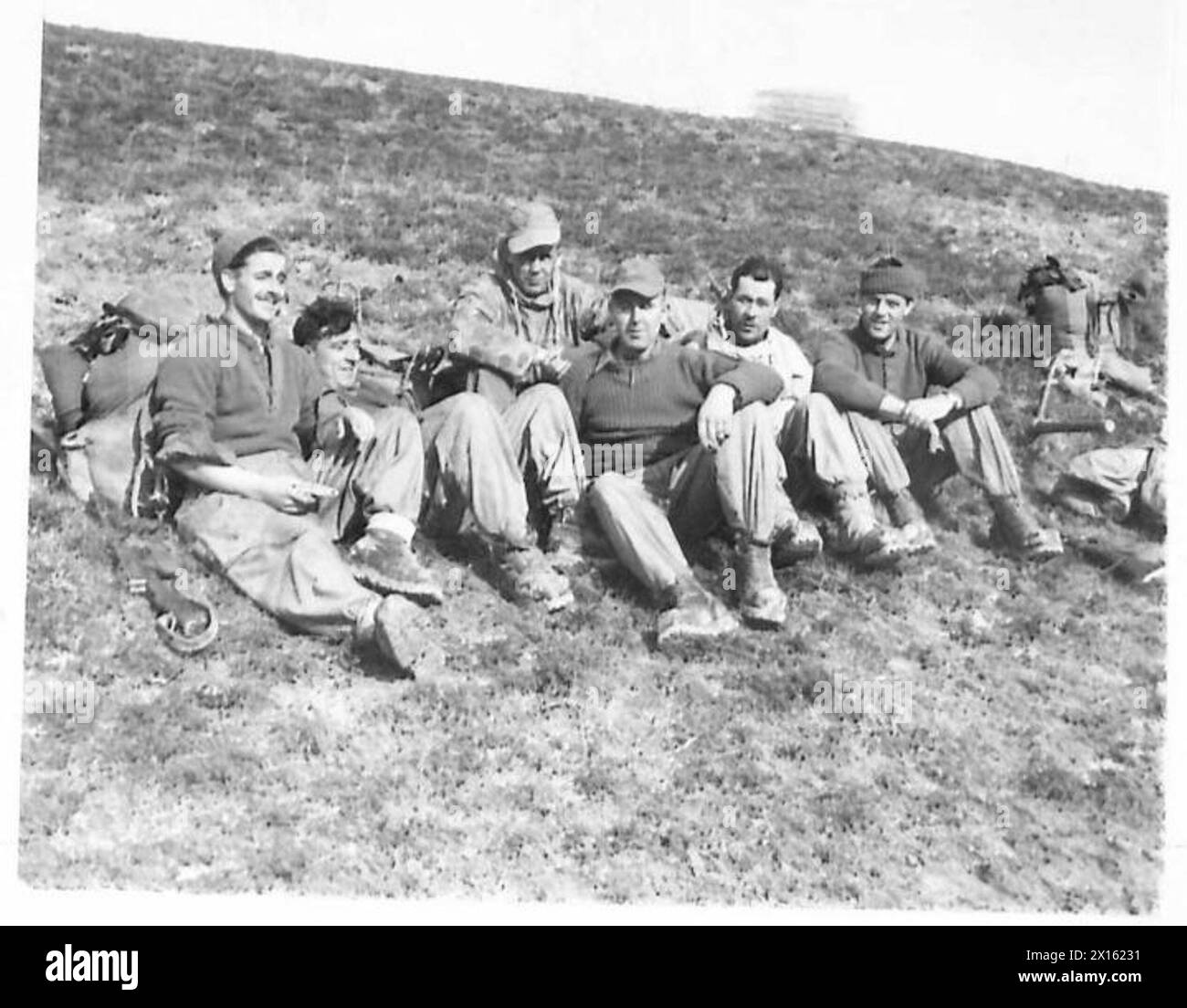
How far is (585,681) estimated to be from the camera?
8141mm

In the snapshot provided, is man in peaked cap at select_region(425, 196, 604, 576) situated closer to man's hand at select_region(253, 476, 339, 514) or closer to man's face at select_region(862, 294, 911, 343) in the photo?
man's hand at select_region(253, 476, 339, 514)

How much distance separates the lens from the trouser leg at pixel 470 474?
8164 mm

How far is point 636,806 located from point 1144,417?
3133mm

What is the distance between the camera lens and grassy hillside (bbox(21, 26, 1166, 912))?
25.4ft

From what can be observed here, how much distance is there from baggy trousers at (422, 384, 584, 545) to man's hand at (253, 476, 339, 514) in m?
0.49

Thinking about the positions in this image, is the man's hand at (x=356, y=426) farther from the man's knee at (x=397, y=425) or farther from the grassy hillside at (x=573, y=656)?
the grassy hillside at (x=573, y=656)

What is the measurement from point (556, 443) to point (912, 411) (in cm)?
166

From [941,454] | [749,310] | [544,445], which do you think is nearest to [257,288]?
[544,445]

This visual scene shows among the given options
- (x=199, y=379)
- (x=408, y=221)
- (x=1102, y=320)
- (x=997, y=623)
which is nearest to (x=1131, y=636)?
(x=997, y=623)

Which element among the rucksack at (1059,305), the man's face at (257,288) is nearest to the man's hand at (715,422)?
the rucksack at (1059,305)

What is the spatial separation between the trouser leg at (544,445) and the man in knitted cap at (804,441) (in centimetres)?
79

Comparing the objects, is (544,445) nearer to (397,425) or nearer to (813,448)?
(397,425)
